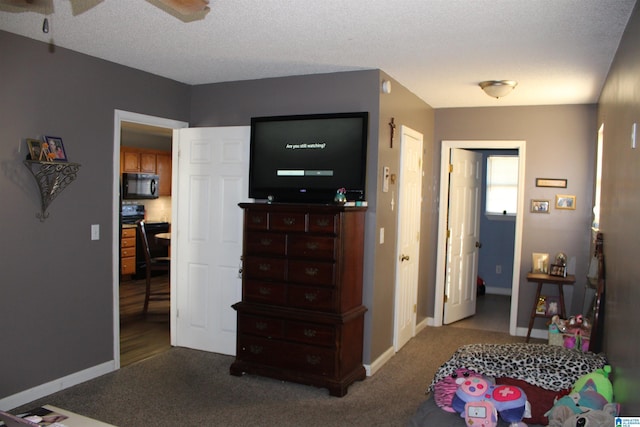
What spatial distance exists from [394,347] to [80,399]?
102 inches

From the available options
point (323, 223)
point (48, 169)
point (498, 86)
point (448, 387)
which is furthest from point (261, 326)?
point (498, 86)

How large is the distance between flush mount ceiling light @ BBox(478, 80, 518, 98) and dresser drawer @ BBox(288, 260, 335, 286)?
2.05 metres

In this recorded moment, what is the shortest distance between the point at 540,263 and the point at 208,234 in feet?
11.0

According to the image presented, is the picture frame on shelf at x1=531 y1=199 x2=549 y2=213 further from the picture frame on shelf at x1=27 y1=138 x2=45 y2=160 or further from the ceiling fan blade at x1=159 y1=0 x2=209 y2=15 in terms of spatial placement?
the picture frame on shelf at x1=27 y1=138 x2=45 y2=160

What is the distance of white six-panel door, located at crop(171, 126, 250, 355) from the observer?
4.45m

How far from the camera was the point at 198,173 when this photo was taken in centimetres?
457

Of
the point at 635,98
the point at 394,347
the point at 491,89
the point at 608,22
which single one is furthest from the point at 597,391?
the point at 491,89

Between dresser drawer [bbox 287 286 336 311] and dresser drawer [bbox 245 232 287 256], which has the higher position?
dresser drawer [bbox 245 232 287 256]

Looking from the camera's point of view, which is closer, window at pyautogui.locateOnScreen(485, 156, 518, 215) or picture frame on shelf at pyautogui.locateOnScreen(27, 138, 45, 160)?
picture frame on shelf at pyautogui.locateOnScreen(27, 138, 45, 160)

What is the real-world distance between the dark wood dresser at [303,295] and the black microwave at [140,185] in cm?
429

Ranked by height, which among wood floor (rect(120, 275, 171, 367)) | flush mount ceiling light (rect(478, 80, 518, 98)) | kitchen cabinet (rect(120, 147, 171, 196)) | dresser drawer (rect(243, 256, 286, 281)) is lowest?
wood floor (rect(120, 275, 171, 367))

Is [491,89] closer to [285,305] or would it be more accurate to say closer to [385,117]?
[385,117]

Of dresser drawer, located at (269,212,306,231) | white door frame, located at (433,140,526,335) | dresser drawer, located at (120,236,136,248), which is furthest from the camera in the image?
dresser drawer, located at (120,236,136,248)

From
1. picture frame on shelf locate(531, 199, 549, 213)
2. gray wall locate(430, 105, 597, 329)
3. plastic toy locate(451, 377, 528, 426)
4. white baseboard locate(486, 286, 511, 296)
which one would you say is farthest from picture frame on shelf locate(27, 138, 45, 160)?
white baseboard locate(486, 286, 511, 296)
